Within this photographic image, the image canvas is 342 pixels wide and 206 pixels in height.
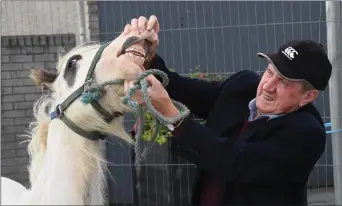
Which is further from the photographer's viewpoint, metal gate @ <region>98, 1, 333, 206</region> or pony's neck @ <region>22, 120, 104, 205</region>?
metal gate @ <region>98, 1, 333, 206</region>

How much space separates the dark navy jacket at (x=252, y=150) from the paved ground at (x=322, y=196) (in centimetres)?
277

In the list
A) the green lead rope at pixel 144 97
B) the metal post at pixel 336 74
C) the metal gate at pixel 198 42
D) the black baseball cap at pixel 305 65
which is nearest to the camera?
the green lead rope at pixel 144 97

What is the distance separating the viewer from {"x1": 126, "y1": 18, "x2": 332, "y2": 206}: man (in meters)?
1.97

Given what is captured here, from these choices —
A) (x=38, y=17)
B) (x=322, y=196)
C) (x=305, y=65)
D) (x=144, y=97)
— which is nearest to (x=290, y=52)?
(x=305, y=65)

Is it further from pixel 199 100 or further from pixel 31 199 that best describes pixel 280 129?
pixel 31 199

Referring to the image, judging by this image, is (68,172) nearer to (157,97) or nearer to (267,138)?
(157,97)

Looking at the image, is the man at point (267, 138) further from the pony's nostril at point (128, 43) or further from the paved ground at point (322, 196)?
the paved ground at point (322, 196)

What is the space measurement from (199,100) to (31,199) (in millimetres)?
986

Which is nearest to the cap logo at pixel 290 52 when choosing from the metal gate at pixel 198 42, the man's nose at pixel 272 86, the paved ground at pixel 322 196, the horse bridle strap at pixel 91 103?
the man's nose at pixel 272 86

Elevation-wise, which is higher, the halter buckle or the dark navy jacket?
the halter buckle

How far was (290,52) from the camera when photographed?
6.95 ft

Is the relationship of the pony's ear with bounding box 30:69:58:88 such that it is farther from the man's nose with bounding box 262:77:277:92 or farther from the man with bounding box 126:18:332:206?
the man's nose with bounding box 262:77:277:92

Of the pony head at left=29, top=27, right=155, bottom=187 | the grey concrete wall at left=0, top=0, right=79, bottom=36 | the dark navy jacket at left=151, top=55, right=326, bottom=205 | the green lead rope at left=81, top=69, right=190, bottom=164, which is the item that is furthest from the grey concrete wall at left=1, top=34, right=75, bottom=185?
the green lead rope at left=81, top=69, right=190, bottom=164

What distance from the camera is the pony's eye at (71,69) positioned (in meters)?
1.84
